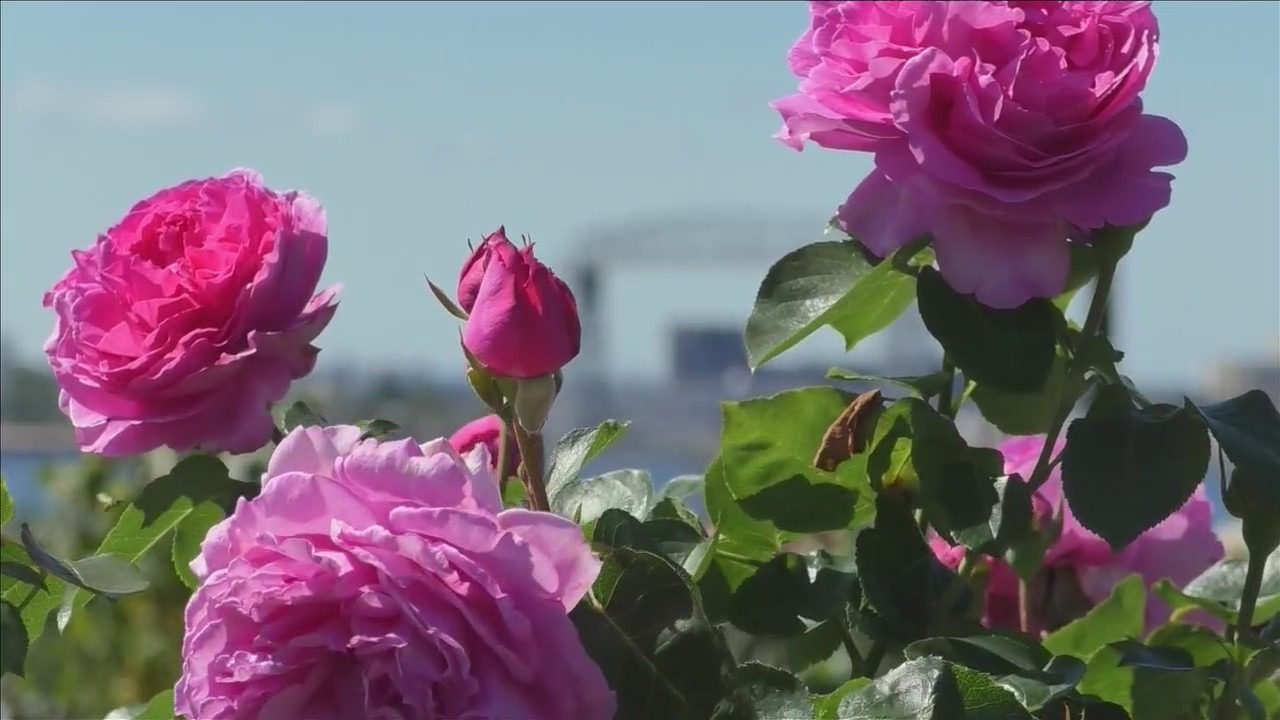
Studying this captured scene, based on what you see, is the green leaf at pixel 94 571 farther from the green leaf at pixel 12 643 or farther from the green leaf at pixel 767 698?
the green leaf at pixel 767 698

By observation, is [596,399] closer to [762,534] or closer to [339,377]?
[339,377]

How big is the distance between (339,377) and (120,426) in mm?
4220

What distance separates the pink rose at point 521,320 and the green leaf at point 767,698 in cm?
15

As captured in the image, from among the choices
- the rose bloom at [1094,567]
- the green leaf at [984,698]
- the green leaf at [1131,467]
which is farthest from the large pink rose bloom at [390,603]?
the rose bloom at [1094,567]

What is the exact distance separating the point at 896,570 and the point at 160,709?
0.37 m

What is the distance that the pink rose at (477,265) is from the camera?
26.7 inches

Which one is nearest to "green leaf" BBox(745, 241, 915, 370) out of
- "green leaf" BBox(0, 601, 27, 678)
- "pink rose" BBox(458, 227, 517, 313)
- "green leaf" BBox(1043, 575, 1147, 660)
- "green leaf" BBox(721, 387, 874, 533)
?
"green leaf" BBox(721, 387, 874, 533)

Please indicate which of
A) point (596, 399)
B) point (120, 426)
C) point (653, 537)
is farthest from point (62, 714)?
point (596, 399)

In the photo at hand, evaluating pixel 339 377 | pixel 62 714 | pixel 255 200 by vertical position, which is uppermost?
pixel 255 200

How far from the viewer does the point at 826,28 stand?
0.73m

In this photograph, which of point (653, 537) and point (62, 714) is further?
point (62, 714)

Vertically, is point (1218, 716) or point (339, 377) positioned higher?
point (1218, 716)

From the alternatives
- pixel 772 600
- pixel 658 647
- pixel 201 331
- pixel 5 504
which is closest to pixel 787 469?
pixel 772 600

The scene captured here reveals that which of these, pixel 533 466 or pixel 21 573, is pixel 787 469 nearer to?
pixel 533 466
